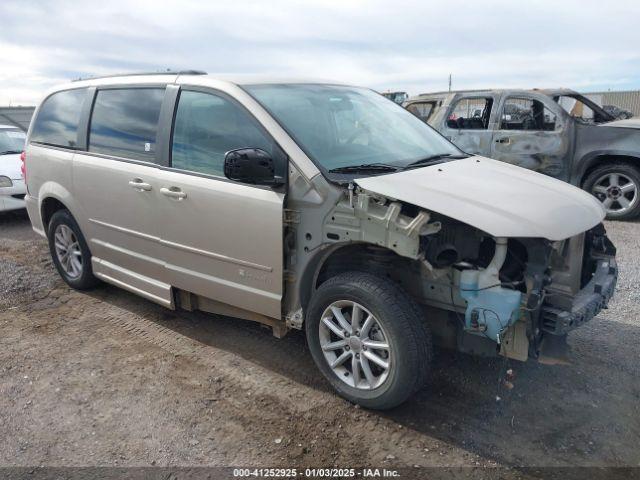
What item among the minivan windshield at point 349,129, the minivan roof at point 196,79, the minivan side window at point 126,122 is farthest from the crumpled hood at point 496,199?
the minivan side window at point 126,122

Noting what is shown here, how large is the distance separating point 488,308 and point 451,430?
754 millimetres

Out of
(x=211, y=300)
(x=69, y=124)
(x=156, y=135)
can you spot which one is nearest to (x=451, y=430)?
(x=211, y=300)

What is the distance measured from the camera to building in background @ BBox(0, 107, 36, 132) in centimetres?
1611

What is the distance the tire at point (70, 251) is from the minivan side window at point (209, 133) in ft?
5.67

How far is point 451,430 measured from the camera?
2920 millimetres

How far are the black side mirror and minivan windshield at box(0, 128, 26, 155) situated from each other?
26.2 ft

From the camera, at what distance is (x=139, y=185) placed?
388 centimetres

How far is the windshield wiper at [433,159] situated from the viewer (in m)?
3.45

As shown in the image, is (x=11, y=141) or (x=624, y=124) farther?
(x=11, y=141)

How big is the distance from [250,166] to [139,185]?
49.3 inches

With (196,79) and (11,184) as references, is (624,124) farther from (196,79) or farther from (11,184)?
(11,184)

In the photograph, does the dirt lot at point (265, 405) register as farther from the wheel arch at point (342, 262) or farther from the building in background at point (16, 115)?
the building in background at point (16, 115)

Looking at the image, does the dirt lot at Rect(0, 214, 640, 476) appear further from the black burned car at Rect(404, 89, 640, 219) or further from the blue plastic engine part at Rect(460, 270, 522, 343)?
the black burned car at Rect(404, 89, 640, 219)

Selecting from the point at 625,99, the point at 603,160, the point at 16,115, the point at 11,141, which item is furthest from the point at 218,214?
the point at 625,99
